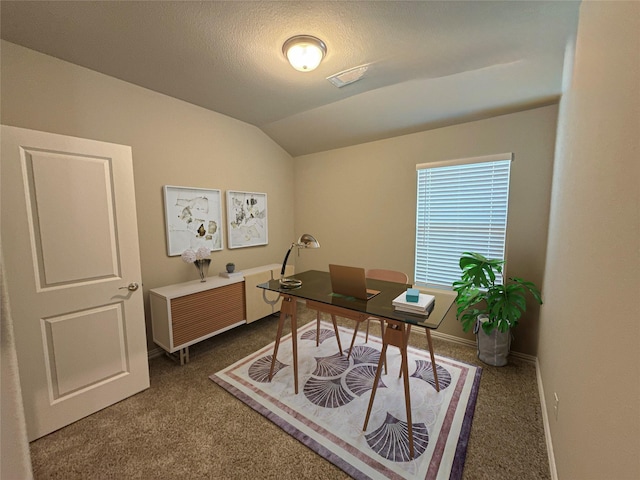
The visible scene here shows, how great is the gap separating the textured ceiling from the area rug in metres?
2.57

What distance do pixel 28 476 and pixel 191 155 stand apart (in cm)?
265

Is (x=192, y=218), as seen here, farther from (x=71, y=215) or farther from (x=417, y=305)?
(x=417, y=305)

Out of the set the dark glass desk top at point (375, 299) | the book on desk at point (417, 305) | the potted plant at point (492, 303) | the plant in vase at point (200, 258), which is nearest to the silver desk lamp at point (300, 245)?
the dark glass desk top at point (375, 299)

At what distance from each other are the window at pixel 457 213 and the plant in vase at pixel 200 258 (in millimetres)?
2479

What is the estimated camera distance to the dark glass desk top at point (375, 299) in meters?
1.50

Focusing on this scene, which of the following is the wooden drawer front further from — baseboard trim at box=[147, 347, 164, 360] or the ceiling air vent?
the ceiling air vent

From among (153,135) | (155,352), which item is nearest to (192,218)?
(153,135)

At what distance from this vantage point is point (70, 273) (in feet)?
5.87

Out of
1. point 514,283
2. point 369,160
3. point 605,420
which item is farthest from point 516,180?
point 605,420

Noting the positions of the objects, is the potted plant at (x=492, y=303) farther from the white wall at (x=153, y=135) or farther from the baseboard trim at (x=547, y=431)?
the white wall at (x=153, y=135)

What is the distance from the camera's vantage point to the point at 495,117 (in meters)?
2.53

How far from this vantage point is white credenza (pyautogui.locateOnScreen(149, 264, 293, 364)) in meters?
2.41

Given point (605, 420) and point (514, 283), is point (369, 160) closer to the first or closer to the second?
point (514, 283)

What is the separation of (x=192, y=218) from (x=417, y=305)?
2531 millimetres
